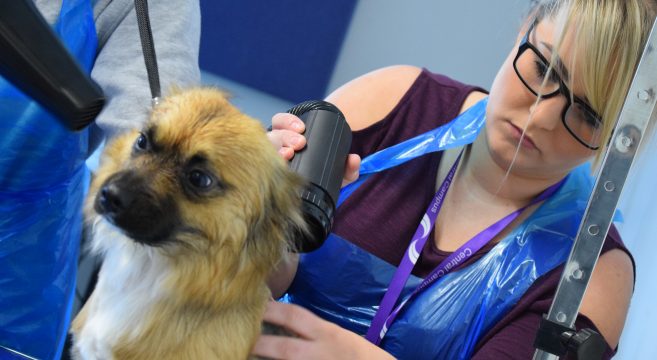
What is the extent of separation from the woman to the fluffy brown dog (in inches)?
3.7

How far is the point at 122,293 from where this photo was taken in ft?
2.62

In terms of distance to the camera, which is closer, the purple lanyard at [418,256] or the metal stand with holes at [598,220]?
the metal stand with holes at [598,220]

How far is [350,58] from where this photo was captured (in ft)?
8.85

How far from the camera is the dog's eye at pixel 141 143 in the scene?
0.76 meters

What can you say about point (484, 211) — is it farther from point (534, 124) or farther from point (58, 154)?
point (58, 154)

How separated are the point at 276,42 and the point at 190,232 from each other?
2.05 m

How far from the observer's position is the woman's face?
38.3 inches

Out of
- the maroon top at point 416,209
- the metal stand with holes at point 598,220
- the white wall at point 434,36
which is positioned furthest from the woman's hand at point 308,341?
the white wall at point 434,36

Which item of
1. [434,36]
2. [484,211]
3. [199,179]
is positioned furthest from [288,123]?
[434,36]

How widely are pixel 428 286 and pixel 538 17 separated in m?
0.48

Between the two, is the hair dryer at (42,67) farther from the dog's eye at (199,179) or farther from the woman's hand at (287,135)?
the woman's hand at (287,135)

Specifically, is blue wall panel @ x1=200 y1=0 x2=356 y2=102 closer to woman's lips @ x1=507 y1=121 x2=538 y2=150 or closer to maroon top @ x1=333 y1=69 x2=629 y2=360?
maroon top @ x1=333 y1=69 x2=629 y2=360

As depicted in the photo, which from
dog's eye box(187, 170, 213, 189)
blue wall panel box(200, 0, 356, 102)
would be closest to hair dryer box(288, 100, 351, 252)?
dog's eye box(187, 170, 213, 189)

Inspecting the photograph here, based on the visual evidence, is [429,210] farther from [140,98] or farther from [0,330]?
[0,330]
